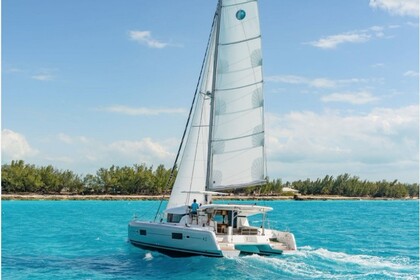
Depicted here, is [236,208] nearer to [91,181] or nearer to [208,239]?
[208,239]

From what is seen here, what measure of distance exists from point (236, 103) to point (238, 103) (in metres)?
0.10

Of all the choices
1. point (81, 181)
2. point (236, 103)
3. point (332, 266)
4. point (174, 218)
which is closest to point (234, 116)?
point (236, 103)

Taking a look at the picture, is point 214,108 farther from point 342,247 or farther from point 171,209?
point 342,247

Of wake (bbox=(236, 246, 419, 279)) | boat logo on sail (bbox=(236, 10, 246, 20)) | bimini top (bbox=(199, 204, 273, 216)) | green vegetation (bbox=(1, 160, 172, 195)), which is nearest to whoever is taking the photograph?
wake (bbox=(236, 246, 419, 279))

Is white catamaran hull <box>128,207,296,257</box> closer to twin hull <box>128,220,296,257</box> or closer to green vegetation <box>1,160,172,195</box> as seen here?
twin hull <box>128,220,296,257</box>

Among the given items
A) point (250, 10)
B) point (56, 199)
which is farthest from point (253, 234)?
point (56, 199)

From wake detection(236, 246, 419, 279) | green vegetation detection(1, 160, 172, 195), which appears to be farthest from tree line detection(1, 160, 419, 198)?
wake detection(236, 246, 419, 279)

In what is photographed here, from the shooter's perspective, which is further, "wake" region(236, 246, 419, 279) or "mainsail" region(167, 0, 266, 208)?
"mainsail" region(167, 0, 266, 208)

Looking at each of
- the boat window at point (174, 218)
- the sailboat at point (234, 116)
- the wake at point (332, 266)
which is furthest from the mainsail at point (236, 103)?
the wake at point (332, 266)

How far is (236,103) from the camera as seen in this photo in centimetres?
2578

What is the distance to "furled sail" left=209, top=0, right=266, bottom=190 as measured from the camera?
25609 mm

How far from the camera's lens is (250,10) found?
25859mm

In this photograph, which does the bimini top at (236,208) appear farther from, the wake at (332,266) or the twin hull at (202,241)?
→ the wake at (332,266)

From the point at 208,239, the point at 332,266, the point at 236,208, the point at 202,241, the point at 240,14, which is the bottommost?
the point at 332,266
